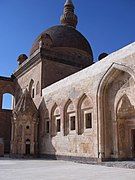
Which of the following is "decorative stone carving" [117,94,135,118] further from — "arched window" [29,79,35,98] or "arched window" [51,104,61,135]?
"arched window" [29,79,35,98]

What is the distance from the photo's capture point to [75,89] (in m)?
14.6

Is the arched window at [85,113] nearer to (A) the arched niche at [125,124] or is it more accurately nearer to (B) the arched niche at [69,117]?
(B) the arched niche at [69,117]

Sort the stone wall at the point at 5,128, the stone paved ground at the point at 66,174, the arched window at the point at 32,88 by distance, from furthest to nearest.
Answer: the stone wall at the point at 5,128 < the arched window at the point at 32,88 < the stone paved ground at the point at 66,174

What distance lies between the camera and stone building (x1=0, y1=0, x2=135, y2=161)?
12.0m

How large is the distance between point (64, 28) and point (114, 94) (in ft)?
47.3

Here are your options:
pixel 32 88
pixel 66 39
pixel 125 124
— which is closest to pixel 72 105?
pixel 125 124

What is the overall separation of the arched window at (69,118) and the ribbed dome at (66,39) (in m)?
9.53

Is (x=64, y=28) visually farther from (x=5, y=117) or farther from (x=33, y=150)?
(x=33, y=150)

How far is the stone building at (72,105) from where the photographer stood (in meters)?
12.0

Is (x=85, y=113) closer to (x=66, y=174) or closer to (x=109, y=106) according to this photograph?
(x=109, y=106)

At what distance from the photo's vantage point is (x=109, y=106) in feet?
41.3

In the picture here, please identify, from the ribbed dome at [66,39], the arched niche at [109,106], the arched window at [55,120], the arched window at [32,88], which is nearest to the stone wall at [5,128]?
the arched window at [32,88]

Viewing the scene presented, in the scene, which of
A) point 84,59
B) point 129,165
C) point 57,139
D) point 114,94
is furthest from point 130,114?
point 84,59

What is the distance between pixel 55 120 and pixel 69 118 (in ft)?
5.87
